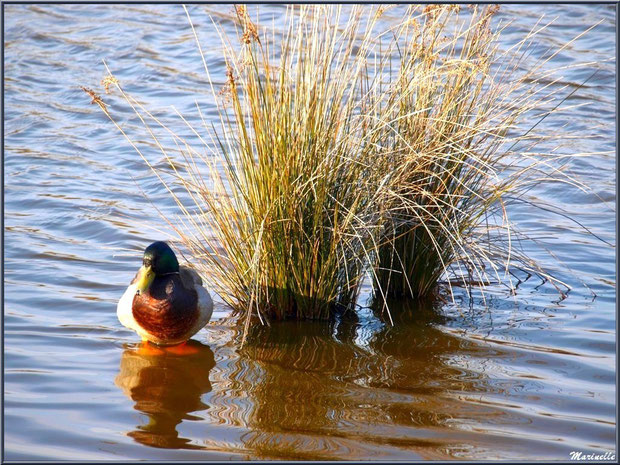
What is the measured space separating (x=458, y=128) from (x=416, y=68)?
0.41 metres

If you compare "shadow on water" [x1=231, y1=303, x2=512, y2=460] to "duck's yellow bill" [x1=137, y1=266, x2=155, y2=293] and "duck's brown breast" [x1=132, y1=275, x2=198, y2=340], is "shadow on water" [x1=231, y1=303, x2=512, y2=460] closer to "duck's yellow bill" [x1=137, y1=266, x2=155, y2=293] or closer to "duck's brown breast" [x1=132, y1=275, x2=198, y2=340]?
"duck's brown breast" [x1=132, y1=275, x2=198, y2=340]

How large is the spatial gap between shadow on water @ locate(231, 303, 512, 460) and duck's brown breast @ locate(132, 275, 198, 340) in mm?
369

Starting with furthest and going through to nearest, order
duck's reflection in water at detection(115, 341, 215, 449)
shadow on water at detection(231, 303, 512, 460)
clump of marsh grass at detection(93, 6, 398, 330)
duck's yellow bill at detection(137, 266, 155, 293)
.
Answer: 1. clump of marsh grass at detection(93, 6, 398, 330)
2. duck's yellow bill at detection(137, 266, 155, 293)
3. duck's reflection in water at detection(115, 341, 215, 449)
4. shadow on water at detection(231, 303, 512, 460)

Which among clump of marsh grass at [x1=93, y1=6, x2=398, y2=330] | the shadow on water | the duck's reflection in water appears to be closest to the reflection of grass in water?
clump of marsh grass at [x1=93, y1=6, x2=398, y2=330]

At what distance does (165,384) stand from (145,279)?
0.54 metres

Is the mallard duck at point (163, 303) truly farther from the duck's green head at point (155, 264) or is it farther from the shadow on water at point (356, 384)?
the shadow on water at point (356, 384)

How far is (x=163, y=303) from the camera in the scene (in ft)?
12.8

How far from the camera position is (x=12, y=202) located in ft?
20.5

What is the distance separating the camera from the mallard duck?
390 centimetres

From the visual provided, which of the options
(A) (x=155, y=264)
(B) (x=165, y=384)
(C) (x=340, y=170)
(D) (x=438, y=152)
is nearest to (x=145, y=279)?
(A) (x=155, y=264)

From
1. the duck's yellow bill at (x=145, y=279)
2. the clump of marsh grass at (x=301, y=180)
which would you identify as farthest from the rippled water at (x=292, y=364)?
the duck's yellow bill at (x=145, y=279)

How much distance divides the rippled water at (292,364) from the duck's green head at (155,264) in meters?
0.45

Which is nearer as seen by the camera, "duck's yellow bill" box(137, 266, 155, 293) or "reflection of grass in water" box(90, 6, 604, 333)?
"duck's yellow bill" box(137, 266, 155, 293)

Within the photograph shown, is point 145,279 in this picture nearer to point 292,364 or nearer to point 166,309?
point 166,309
